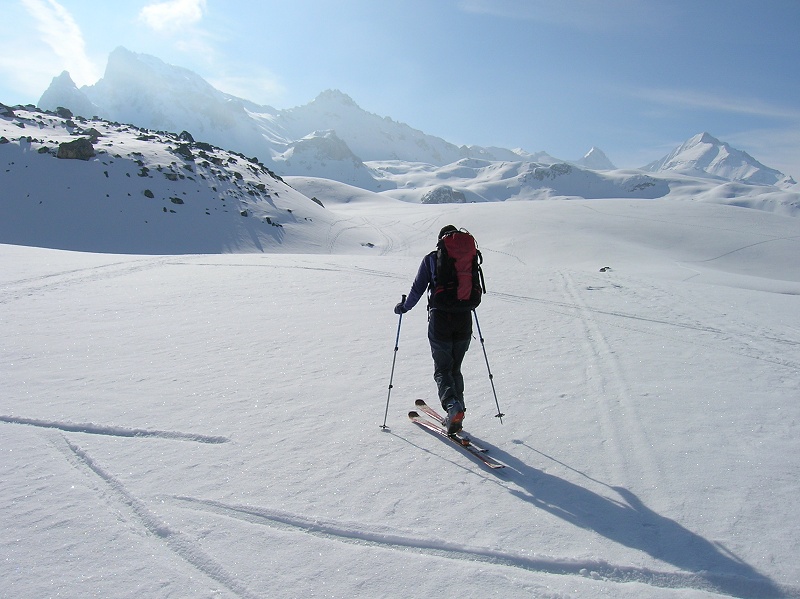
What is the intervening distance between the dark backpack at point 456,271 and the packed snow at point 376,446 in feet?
3.06

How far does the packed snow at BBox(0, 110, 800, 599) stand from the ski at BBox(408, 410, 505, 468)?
11cm

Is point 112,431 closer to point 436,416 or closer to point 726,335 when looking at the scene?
point 436,416

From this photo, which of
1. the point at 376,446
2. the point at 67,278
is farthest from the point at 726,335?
the point at 67,278

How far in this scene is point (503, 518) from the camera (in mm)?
4023

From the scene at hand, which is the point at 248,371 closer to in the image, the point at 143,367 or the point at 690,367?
the point at 143,367

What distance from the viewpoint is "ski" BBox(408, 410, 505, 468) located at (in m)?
4.86

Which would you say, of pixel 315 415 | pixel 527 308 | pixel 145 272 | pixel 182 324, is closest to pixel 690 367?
pixel 527 308

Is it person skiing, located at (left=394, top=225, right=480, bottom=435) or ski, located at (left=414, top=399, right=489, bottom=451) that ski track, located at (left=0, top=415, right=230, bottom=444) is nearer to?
ski, located at (left=414, top=399, right=489, bottom=451)

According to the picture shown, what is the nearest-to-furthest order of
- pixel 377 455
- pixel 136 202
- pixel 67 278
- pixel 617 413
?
pixel 377 455
pixel 617 413
pixel 67 278
pixel 136 202

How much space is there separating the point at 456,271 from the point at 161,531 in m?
3.64

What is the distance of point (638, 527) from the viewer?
3.95 meters

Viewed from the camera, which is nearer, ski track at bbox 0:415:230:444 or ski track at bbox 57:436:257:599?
ski track at bbox 57:436:257:599

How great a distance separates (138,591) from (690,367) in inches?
317

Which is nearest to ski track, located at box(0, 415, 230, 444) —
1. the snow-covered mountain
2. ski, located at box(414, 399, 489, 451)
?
ski, located at box(414, 399, 489, 451)
